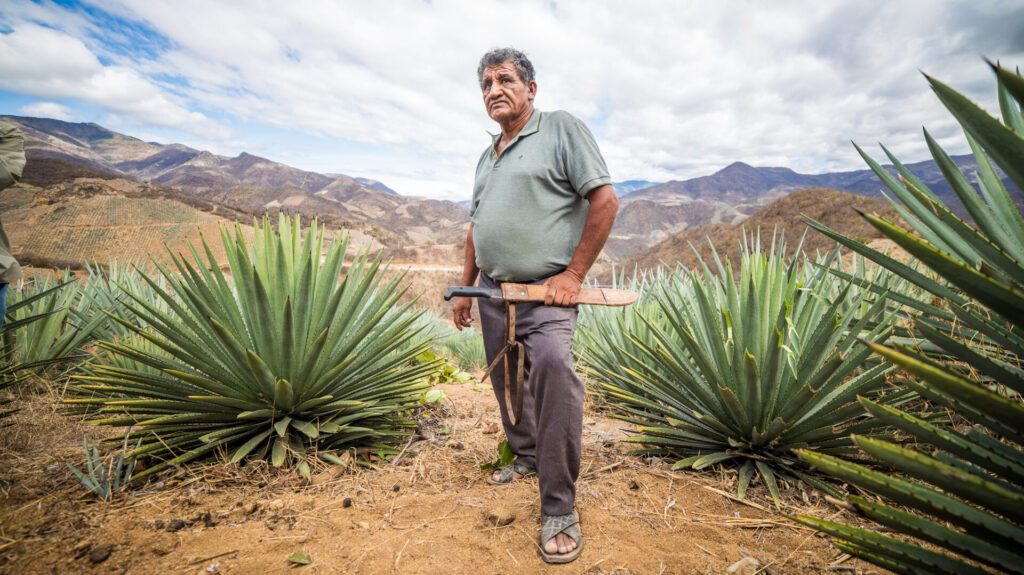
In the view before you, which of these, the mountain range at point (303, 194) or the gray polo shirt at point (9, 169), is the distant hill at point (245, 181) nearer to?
the mountain range at point (303, 194)

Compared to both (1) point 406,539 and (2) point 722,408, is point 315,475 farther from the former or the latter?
(2) point 722,408

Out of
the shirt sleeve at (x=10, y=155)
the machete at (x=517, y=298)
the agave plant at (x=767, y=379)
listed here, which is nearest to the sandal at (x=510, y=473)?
the machete at (x=517, y=298)

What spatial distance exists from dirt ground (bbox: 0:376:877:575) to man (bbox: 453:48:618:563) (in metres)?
0.19

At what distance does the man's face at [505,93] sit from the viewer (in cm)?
210

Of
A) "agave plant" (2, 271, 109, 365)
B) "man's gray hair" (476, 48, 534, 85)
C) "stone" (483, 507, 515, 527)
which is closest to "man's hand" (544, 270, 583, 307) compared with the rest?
"stone" (483, 507, 515, 527)

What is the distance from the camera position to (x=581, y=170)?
1831 millimetres

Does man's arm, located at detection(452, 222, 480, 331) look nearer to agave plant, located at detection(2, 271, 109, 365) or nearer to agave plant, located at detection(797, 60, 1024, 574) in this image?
agave plant, located at detection(797, 60, 1024, 574)

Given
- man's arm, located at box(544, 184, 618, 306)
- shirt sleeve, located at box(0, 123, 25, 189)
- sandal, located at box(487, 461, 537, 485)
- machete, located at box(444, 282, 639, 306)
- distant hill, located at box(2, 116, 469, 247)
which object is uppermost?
distant hill, located at box(2, 116, 469, 247)

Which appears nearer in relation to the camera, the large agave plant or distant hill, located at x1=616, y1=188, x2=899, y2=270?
the large agave plant

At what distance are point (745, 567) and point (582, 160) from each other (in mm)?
1559

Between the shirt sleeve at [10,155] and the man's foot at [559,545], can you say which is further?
the shirt sleeve at [10,155]

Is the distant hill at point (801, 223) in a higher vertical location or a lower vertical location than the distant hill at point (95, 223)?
higher

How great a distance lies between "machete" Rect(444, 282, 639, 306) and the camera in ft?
5.96

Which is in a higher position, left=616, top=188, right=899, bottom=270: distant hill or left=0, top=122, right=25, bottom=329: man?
left=616, top=188, right=899, bottom=270: distant hill
